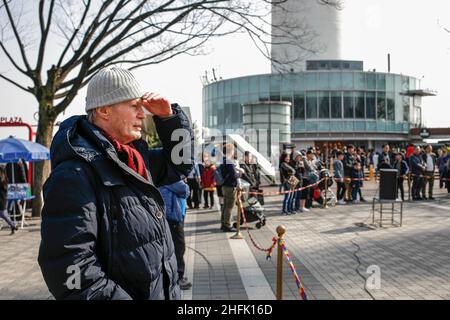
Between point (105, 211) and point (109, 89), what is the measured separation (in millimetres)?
607

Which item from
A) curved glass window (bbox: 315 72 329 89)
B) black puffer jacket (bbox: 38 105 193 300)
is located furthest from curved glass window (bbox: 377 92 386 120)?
black puffer jacket (bbox: 38 105 193 300)

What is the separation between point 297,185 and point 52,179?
13.2m

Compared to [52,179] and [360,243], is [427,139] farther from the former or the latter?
[52,179]

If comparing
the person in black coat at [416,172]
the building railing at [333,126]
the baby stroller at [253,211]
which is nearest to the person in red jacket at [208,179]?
the baby stroller at [253,211]

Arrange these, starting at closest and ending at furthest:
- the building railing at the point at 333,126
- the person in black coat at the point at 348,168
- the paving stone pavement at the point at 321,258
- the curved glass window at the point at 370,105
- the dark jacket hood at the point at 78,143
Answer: the dark jacket hood at the point at 78,143 < the paving stone pavement at the point at 321,258 < the person in black coat at the point at 348,168 < the building railing at the point at 333,126 < the curved glass window at the point at 370,105

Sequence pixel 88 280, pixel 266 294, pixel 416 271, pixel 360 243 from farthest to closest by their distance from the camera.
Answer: pixel 360 243, pixel 416 271, pixel 266 294, pixel 88 280

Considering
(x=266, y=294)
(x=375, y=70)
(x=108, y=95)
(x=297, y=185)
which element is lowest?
(x=266, y=294)

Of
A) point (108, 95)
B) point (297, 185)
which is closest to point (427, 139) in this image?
point (297, 185)

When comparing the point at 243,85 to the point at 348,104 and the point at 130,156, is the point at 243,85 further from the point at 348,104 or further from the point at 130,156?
the point at 130,156

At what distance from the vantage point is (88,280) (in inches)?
68.1

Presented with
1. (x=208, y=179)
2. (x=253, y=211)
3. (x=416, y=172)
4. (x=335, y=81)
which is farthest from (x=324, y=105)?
(x=253, y=211)

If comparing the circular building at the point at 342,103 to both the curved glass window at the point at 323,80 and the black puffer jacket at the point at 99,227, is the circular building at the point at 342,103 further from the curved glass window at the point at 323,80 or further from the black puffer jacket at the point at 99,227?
the black puffer jacket at the point at 99,227

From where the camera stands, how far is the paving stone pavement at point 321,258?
20.2 feet

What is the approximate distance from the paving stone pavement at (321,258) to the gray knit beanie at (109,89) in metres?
4.38
